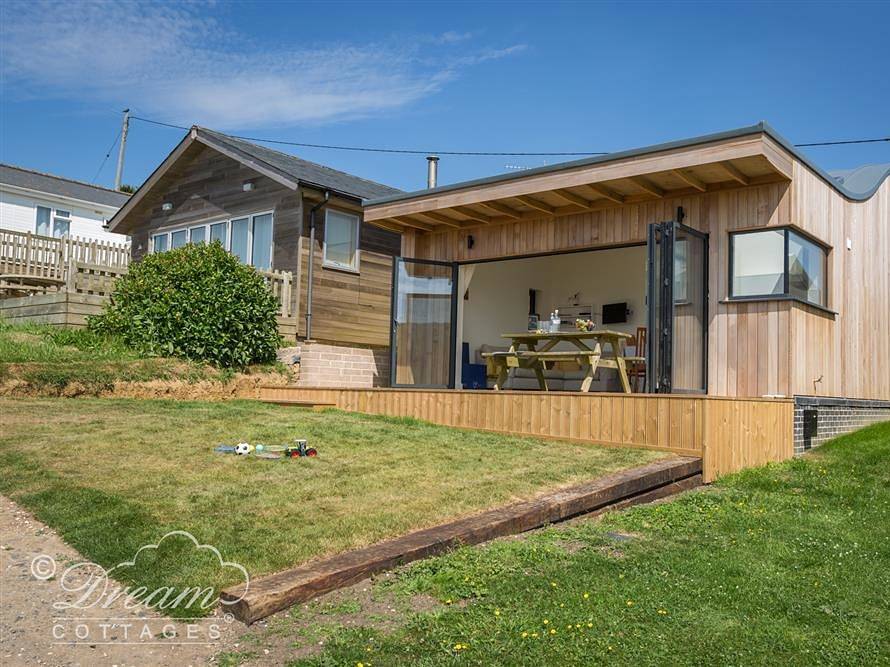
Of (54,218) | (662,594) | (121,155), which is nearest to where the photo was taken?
(662,594)

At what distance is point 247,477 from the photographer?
5285mm

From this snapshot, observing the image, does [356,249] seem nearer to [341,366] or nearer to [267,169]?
[267,169]

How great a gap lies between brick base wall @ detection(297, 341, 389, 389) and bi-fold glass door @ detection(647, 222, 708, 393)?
5.82 meters

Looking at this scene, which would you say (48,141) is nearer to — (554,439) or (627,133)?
(627,133)

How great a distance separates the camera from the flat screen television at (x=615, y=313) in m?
14.0

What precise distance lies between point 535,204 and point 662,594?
7.04 m

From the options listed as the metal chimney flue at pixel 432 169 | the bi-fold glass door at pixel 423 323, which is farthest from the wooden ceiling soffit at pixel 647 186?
the metal chimney flue at pixel 432 169

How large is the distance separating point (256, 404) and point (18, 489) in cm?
487

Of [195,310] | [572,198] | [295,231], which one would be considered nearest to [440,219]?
[572,198]

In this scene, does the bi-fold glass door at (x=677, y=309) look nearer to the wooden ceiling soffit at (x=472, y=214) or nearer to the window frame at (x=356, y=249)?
the wooden ceiling soffit at (x=472, y=214)

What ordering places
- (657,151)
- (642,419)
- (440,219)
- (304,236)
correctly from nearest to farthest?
(642,419) < (657,151) < (440,219) < (304,236)

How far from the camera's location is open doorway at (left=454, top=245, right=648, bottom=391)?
12.9 metres

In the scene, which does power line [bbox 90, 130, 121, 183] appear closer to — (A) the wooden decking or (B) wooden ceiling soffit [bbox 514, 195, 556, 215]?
(B) wooden ceiling soffit [bbox 514, 195, 556, 215]

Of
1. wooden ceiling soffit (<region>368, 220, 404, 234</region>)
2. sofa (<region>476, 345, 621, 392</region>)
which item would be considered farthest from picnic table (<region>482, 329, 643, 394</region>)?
wooden ceiling soffit (<region>368, 220, 404, 234</region>)
